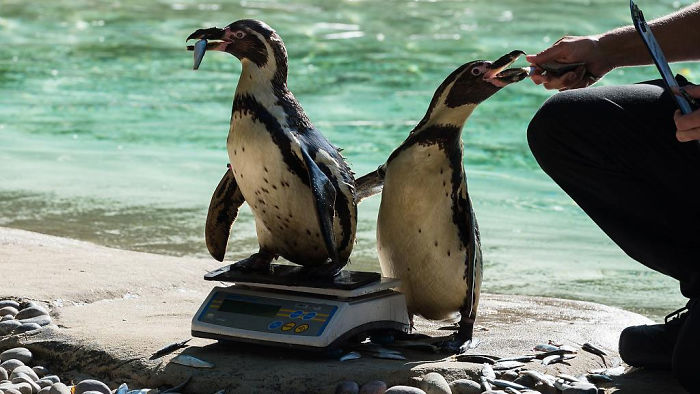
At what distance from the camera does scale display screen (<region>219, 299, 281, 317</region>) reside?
10.4 ft

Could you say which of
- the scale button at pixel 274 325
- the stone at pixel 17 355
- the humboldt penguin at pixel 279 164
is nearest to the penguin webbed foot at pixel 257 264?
the humboldt penguin at pixel 279 164

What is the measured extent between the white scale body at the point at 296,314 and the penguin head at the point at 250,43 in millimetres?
593

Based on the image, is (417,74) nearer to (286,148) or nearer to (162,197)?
(162,197)

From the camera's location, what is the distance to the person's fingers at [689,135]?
2789 millimetres

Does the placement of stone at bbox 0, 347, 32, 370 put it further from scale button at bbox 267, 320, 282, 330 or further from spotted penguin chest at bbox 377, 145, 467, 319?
spotted penguin chest at bbox 377, 145, 467, 319

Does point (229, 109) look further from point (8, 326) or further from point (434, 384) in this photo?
point (434, 384)

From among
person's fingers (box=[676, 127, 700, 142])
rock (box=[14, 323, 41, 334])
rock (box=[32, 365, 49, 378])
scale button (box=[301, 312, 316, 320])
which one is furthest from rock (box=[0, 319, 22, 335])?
person's fingers (box=[676, 127, 700, 142])

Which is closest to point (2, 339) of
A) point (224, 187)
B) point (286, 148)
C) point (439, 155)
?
point (224, 187)

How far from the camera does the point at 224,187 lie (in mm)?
3471

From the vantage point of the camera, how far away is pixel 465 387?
9.70ft

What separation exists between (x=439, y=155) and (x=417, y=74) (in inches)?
346

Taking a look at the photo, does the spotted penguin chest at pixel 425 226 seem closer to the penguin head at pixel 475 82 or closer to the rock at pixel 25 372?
the penguin head at pixel 475 82

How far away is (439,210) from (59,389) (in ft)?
3.60

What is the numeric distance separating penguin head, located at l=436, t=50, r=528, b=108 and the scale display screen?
721 mm
